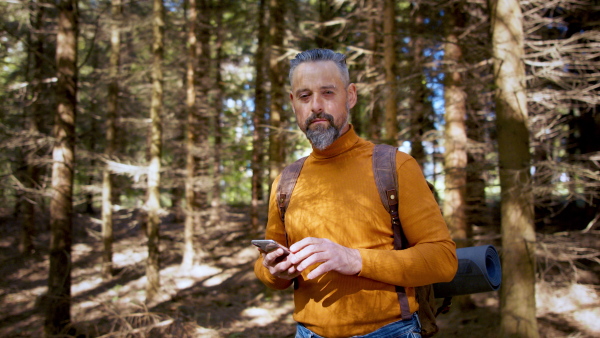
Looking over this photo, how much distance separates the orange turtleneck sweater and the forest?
4539 millimetres

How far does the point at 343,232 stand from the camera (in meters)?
1.86

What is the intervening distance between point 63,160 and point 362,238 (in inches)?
302

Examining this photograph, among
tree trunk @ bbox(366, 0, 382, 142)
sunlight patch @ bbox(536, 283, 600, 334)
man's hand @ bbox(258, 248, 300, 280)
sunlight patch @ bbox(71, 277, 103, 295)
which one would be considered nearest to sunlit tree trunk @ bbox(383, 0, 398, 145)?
tree trunk @ bbox(366, 0, 382, 142)

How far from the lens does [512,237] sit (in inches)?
231

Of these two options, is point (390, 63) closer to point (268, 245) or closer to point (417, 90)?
point (417, 90)

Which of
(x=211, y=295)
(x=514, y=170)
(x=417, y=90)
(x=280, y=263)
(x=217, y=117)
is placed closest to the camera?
(x=280, y=263)

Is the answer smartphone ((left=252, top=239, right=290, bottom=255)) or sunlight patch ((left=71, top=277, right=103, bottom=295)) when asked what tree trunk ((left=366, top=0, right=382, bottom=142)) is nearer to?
smartphone ((left=252, top=239, right=290, bottom=255))

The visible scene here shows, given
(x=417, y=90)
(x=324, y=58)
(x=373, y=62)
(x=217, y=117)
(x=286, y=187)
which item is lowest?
(x=286, y=187)

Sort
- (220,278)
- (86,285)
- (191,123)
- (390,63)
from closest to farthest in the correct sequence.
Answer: (390,63)
(86,285)
(220,278)
(191,123)

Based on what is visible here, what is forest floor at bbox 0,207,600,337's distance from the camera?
672cm

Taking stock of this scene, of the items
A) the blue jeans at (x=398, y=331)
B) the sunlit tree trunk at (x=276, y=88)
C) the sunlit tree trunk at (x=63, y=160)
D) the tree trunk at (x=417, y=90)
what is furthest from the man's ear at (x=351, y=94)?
the sunlit tree trunk at (x=276, y=88)

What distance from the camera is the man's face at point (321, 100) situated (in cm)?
198

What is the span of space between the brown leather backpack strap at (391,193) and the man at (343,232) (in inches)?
0.9

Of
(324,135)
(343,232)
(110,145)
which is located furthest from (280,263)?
(110,145)
